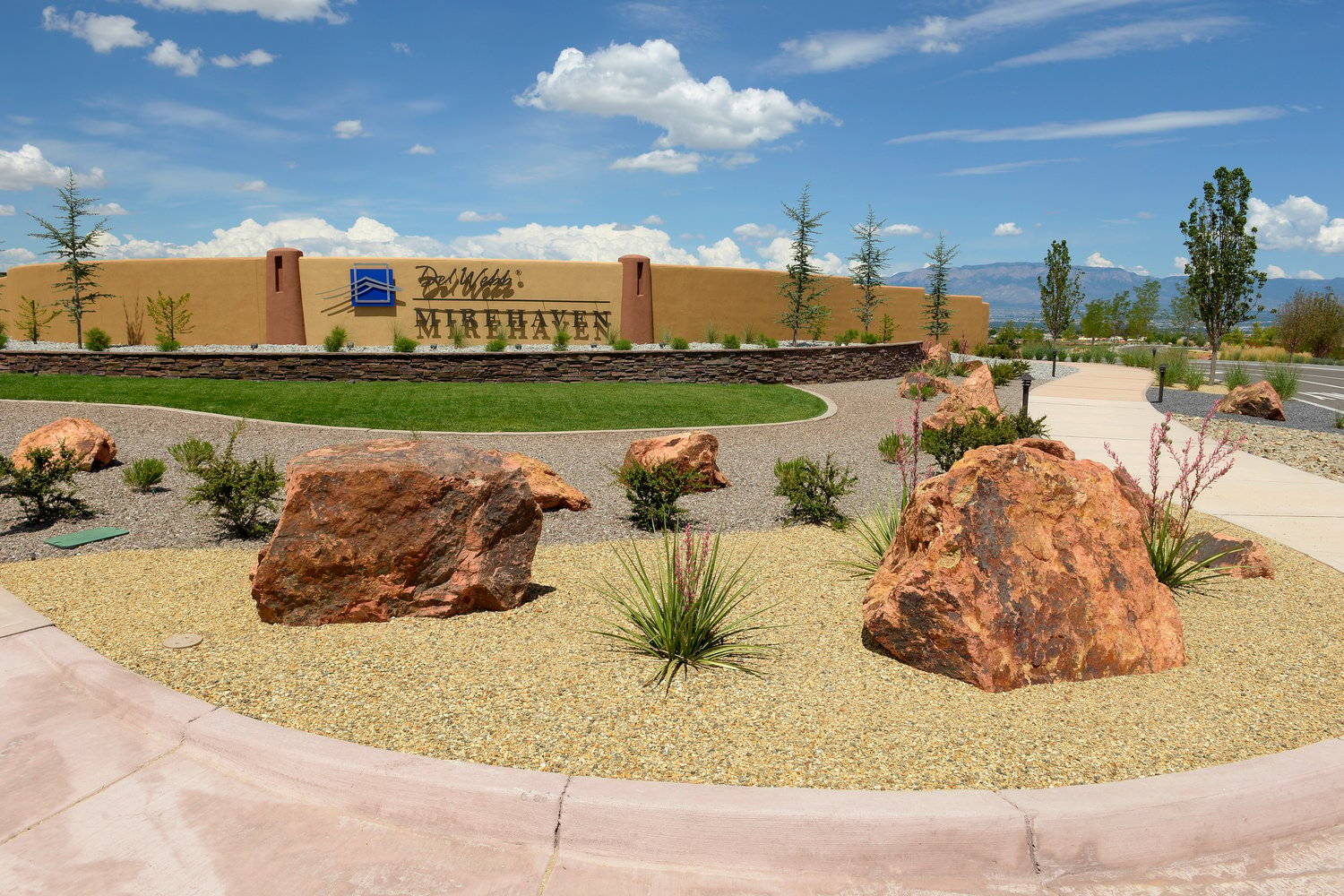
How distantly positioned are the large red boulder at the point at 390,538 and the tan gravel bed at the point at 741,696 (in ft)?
0.55

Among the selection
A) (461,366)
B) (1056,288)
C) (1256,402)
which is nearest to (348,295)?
(461,366)

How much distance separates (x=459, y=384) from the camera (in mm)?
20156

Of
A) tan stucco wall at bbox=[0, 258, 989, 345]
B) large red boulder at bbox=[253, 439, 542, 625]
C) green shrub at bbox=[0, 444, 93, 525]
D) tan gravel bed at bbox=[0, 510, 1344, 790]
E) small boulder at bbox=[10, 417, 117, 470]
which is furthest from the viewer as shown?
tan stucco wall at bbox=[0, 258, 989, 345]

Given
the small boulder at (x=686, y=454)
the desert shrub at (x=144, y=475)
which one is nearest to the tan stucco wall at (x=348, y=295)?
the desert shrub at (x=144, y=475)

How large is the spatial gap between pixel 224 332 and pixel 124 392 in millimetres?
13352

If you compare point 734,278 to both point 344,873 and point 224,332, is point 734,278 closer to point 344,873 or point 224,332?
point 224,332

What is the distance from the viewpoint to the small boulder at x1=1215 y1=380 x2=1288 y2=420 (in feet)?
54.6

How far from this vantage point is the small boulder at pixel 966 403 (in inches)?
536

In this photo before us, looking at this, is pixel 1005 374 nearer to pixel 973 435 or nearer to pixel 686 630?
pixel 973 435

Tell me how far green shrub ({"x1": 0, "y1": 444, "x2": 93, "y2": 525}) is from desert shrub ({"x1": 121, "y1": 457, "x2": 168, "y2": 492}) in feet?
2.11

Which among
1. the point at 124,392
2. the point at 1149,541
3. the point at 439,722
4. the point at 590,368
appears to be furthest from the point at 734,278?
the point at 439,722

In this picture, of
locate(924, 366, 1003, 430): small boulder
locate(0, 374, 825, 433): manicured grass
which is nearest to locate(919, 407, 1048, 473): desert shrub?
locate(924, 366, 1003, 430): small boulder

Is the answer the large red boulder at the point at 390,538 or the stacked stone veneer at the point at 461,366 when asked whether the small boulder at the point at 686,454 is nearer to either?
the large red boulder at the point at 390,538

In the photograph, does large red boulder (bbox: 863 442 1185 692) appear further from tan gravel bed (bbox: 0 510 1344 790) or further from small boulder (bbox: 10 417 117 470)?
small boulder (bbox: 10 417 117 470)
